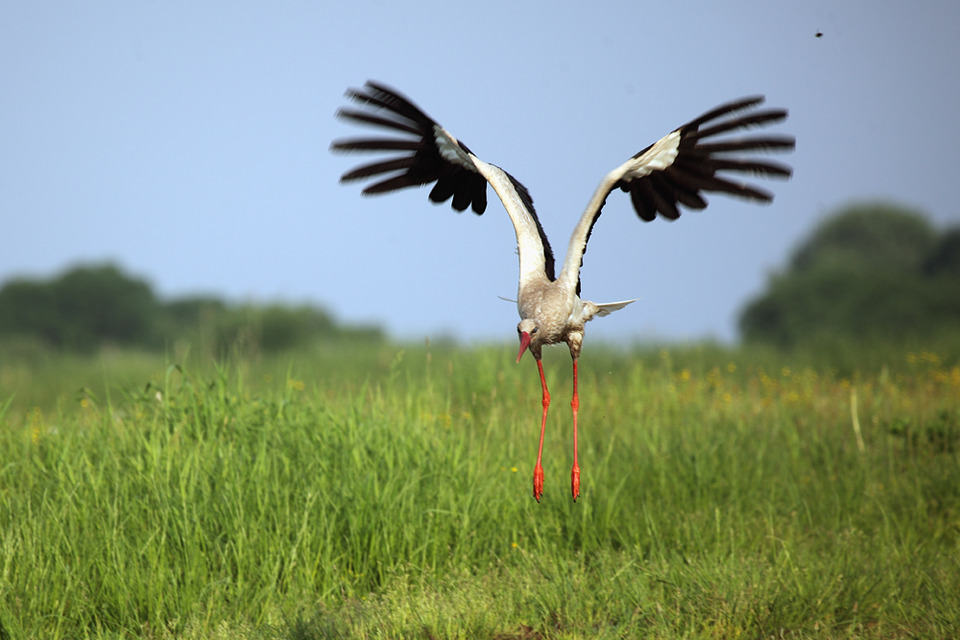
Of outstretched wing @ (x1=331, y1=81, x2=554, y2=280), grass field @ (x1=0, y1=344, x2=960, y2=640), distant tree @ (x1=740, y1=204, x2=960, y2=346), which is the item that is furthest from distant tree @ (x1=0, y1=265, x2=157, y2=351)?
outstretched wing @ (x1=331, y1=81, x2=554, y2=280)

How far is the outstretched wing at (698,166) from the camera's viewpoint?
4213mm

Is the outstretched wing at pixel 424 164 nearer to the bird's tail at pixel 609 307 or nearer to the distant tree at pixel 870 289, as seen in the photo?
the bird's tail at pixel 609 307

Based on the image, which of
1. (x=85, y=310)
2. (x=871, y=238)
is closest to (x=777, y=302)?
(x=871, y=238)

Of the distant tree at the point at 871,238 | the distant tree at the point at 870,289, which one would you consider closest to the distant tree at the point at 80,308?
the distant tree at the point at 870,289

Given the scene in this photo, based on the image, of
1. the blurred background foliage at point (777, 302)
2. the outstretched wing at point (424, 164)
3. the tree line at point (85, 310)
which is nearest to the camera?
the outstretched wing at point (424, 164)

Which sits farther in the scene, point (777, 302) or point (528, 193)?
point (777, 302)

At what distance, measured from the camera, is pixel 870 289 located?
29078mm

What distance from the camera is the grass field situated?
466 cm

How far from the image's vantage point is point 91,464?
19.4ft

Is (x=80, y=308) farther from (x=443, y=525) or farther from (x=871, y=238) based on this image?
(x=871, y=238)

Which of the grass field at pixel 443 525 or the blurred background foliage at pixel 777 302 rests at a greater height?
the blurred background foliage at pixel 777 302

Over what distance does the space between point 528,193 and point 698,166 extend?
0.97 m

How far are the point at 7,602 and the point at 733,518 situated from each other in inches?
192

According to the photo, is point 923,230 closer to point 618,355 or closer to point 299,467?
point 618,355
